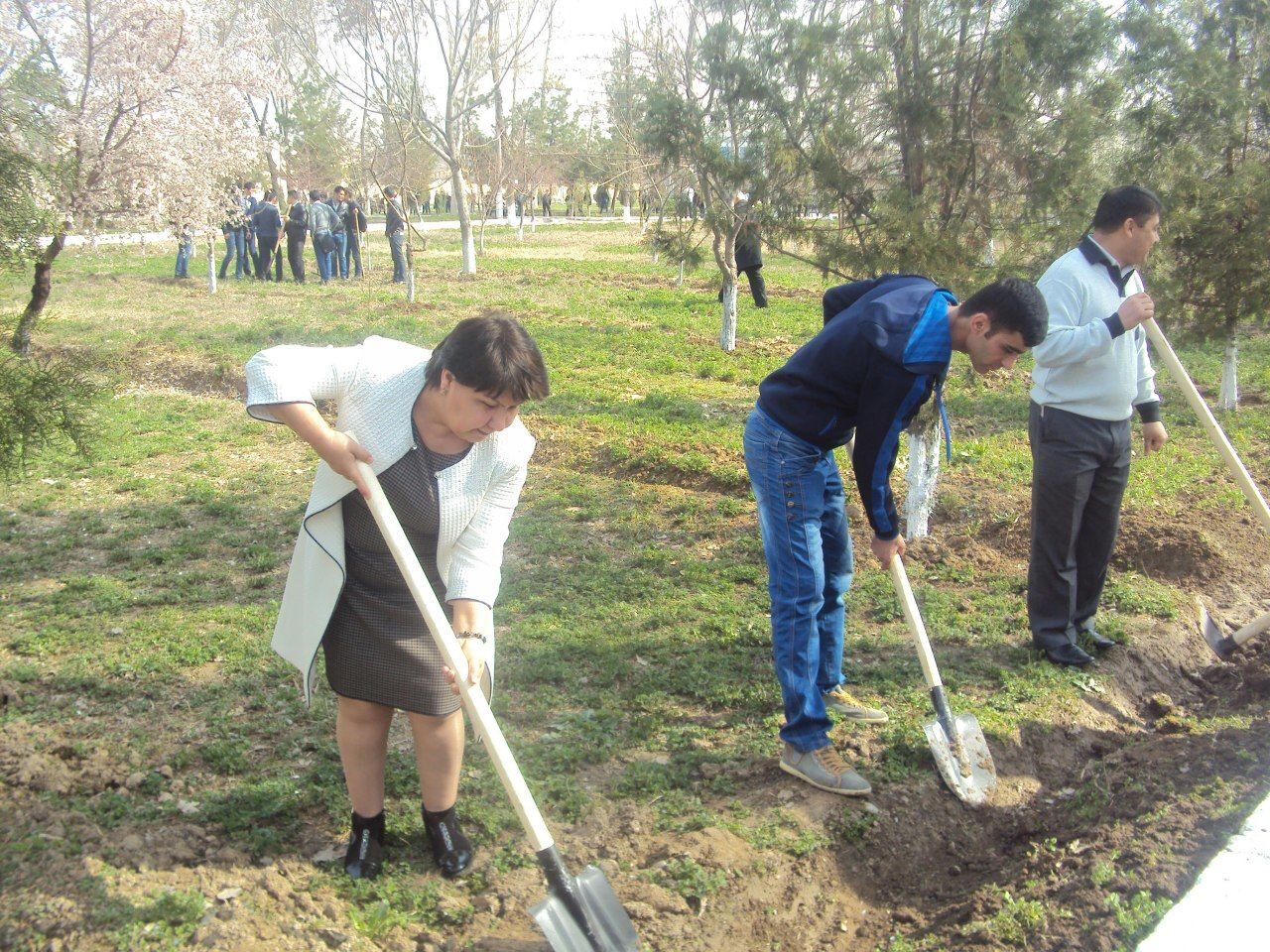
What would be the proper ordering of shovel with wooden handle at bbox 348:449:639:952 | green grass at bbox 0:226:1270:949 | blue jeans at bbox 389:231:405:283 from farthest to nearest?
blue jeans at bbox 389:231:405:283 < green grass at bbox 0:226:1270:949 < shovel with wooden handle at bbox 348:449:639:952

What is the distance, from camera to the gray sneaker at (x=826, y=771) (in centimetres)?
356

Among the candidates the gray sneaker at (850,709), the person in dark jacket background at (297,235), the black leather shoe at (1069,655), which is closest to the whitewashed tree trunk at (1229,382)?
the black leather shoe at (1069,655)

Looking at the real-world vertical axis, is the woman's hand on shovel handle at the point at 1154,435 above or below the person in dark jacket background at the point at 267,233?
below

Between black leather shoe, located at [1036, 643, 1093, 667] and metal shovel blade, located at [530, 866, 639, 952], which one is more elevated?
metal shovel blade, located at [530, 866, 639, 952]

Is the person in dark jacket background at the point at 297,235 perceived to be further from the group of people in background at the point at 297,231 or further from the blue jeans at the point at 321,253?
the blue jeans at the point at 321,253

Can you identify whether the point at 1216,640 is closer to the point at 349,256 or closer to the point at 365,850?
the point at 365,850

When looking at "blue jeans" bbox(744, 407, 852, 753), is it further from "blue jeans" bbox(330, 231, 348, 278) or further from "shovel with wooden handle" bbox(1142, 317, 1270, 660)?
"blue jeans" bbox(330, 231, 348, 278)

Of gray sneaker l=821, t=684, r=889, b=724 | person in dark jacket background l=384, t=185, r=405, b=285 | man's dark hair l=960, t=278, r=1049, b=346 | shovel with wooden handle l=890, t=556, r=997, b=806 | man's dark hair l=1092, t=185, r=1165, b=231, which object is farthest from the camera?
person in dark jacket background l=384, t=185, r=405, b=285

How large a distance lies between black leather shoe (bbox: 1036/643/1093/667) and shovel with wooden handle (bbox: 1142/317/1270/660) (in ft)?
2.86

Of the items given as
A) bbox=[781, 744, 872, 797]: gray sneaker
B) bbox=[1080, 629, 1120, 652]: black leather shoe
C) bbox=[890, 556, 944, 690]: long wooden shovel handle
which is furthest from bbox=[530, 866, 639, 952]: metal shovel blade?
bbox=[1080, 629, 1120, 652]: black leather shoe

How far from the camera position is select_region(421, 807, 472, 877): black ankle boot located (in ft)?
10.1

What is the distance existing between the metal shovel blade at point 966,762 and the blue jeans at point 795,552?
1.28ft

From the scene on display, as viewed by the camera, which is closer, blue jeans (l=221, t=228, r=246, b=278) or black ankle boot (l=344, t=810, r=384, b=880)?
black ankle boot (l=344, t=810, r=384, b=880)

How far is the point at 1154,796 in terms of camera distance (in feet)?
11.1
